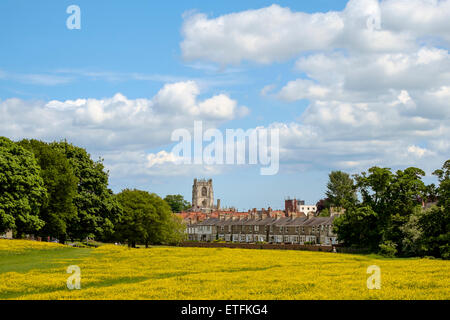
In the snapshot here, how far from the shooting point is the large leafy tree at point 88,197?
86.9m

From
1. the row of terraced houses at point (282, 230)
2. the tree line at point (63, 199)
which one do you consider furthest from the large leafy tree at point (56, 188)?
the row of terraced houses at point (282, 230)

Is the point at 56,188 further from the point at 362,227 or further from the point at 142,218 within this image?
the point at 362,227

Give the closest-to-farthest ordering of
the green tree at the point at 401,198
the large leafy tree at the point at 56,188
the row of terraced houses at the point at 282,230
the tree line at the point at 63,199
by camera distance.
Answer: the tree line at the point at 63,199 < the large leafy tree at the point at 56,188 < the green tree at the point at 401,198 < the row of terraced houses at the point at 282,230

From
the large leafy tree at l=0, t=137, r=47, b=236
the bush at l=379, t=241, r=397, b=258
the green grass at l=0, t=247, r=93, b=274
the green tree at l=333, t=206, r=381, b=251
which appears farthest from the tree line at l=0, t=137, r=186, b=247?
the bush at l=379, t=241, r=397, b=258

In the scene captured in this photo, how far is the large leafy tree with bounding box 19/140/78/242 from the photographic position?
3073 inches

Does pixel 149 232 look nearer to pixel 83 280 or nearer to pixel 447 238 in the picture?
pixel 447 238

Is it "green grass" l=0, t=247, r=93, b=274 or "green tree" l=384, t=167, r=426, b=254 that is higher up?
"green tree" l=384, t=167, r=426, b=254

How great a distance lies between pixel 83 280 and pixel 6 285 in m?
4.13

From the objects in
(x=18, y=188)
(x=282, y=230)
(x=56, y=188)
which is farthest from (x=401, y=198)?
(x=282, y=230)

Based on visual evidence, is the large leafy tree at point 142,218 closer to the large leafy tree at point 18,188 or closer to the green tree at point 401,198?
the large leafy tree at point 18,188

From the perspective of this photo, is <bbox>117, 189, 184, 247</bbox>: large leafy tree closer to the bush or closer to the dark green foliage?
the dark green foliage

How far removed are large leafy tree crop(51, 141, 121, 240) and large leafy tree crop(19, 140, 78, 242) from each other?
11.9 feet

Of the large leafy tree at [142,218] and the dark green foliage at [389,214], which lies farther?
the large leafy tree at [142,218]
